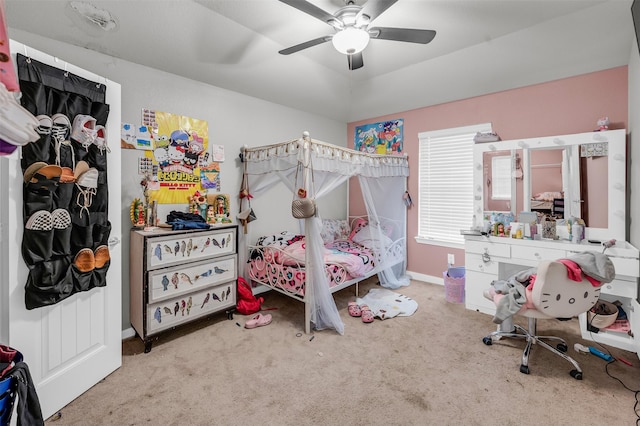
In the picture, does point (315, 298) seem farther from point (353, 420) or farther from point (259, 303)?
point (353, 420)

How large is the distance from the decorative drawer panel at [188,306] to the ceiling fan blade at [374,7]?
9.19 feet

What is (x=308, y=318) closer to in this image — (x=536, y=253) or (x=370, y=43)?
(x=536, y=253)

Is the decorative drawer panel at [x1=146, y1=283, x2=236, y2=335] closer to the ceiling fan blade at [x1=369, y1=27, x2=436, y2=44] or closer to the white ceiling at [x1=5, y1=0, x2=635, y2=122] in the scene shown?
the white ceiling at [x1=5, y1=0, x2=635, y2=122]

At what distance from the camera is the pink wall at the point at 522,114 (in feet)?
10.1

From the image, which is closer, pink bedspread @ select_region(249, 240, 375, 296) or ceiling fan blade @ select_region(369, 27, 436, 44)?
ceiling fan blade @ select_region(369, 27, 436, 44)

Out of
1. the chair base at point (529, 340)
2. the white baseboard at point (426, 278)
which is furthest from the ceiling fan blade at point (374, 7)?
the white baseboard at point (426, 278)

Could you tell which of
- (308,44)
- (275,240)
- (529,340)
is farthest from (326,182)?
(529,340)

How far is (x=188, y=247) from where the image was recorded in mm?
2795

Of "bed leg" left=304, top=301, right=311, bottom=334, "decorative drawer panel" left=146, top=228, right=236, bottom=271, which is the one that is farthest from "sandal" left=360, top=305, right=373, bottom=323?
"decorative drawer panel" left=146, top=228, right=236, bottom=271

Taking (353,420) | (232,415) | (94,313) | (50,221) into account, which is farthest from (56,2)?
(353,420)

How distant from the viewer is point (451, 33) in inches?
113

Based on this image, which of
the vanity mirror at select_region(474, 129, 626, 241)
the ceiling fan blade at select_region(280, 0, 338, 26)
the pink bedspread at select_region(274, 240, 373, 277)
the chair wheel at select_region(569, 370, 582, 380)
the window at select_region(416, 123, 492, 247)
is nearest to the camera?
the ceiling fan blade at select_region(280, 0, 338, 26)

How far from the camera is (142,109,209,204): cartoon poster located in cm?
298

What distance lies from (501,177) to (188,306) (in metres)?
3.87
